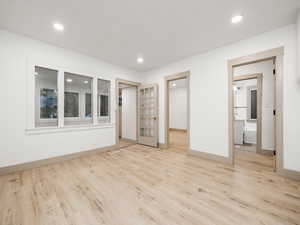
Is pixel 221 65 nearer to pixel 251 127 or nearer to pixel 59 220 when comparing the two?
pixel 251 127

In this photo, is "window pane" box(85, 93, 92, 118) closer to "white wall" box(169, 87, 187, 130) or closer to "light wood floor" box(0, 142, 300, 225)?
"light wood floor" box(0, 142, 300, 225)

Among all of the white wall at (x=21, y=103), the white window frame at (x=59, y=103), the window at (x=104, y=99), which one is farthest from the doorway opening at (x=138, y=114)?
the white wall at (x=21, y=103)

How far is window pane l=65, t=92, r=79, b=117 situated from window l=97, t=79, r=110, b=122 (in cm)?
63

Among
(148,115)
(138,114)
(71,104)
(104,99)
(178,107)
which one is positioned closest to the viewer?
(71,104)

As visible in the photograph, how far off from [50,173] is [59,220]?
145 centimetres

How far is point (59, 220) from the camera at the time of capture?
138cm

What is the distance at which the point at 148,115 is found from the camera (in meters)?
4.75

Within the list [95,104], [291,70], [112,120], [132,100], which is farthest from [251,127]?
[95,104]

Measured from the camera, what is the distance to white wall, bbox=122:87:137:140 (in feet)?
17.1

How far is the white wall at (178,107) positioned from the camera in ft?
27.1

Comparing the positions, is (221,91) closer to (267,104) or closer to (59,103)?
(267,104)

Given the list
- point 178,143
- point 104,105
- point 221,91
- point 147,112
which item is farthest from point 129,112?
point 221,91

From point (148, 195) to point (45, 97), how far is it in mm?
3041

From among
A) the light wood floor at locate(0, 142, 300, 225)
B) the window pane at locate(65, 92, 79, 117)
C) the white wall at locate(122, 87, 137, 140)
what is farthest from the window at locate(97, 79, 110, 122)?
the light wood floor at locate(0, 142, 300, 225)
